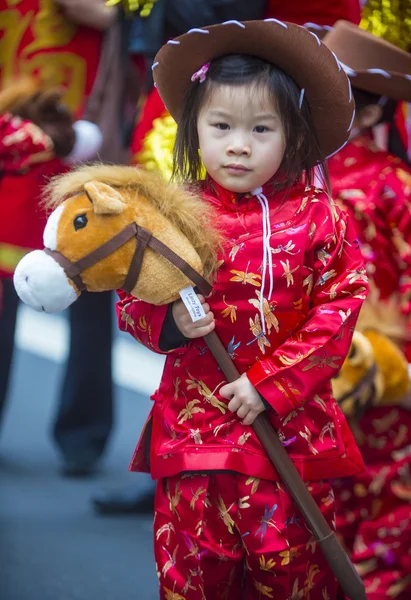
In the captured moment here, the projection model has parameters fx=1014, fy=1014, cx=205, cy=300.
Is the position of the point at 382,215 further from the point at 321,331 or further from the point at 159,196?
the point at 159,196

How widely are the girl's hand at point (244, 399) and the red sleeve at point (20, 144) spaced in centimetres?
140

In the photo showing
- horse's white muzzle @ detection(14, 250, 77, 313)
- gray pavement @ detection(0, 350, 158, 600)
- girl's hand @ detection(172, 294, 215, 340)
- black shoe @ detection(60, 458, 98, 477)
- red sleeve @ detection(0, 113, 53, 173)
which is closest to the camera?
horse's white muzzle @ detection(14, 250, 77, 313)

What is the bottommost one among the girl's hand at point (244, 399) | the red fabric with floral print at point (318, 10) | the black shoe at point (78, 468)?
the black shoe at point (78, 468)

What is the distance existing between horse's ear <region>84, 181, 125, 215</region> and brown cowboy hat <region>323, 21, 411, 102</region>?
2.82 feet

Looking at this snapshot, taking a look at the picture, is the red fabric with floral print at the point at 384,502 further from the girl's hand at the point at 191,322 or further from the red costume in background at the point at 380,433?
the girl's hand at the point at 191,322

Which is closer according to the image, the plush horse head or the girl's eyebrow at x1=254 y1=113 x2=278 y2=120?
the plush horse head

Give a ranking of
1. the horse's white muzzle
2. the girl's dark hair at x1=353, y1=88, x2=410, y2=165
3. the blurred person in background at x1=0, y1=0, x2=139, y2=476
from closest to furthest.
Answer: the horse's white muzzle
the girl's dark hair at x1=353, y1=88, x2=410, y2=165
the blurred person in background at x1=0, y1=0, x2=139, y2=476

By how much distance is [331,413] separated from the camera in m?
1.97

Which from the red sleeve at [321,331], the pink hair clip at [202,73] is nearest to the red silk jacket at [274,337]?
the red sleeve at [321,331]

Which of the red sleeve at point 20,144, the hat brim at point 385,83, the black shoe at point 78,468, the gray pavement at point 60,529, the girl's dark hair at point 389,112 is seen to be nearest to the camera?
the hat brim at point 385,83

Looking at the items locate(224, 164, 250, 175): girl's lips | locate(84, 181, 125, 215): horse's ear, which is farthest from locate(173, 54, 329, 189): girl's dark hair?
locate(84, 181, 125, 215): horse's ear

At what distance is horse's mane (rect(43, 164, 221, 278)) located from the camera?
71.2 inches

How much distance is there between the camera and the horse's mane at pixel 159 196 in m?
1.81

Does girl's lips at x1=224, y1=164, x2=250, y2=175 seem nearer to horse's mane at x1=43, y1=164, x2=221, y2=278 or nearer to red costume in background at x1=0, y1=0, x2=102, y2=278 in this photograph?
horse's mane at x1=43, y1=164, x2=221, y2=278
